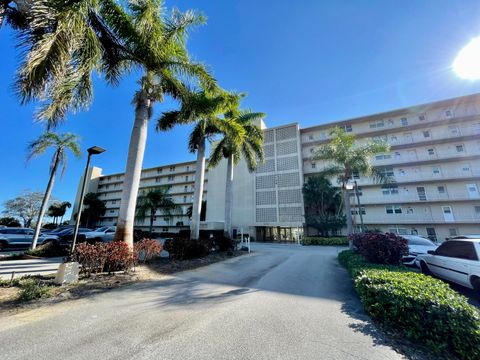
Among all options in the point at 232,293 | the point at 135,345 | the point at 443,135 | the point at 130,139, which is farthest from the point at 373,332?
the point at 443,135

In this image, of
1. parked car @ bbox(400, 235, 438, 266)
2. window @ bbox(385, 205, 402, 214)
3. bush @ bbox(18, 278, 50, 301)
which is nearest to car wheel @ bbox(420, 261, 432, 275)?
parked car @ bbox(400, 235, 438, 266)

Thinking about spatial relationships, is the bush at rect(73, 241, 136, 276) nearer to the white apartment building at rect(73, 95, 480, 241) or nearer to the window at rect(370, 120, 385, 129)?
the white apartment building at rect(73, 95, 480, 241)

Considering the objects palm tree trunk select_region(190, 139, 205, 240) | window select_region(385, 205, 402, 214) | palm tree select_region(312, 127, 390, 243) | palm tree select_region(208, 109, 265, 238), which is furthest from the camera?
window select_region(385, 205, 402, 214)

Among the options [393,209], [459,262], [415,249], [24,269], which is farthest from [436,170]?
[24,269]

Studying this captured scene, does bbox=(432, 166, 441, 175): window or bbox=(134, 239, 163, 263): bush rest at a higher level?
bbox=(432, 166, 441, 175): window

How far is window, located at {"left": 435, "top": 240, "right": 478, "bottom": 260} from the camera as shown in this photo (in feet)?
19.8

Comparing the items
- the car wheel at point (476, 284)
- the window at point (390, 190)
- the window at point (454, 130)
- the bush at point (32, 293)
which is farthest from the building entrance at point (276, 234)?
the bush at point (32, 293)

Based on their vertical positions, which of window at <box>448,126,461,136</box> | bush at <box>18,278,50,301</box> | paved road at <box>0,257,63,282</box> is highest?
window at <box>448,126,461,136</box>

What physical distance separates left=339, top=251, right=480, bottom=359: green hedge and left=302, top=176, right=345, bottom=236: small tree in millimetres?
26182

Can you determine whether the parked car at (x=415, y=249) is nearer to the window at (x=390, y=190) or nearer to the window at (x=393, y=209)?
the window at (x=393, y=209)

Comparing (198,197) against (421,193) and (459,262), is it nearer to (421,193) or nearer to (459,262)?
(459,262)

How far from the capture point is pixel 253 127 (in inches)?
741

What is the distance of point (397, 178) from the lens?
29.1 m

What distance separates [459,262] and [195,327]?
314 inches
